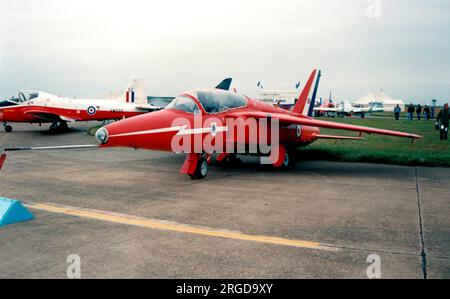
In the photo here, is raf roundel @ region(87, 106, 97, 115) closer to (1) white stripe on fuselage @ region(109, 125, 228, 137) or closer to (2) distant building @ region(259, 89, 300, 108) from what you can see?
(1) white stripe on fuselage @ region(109, 125, 228, 137)

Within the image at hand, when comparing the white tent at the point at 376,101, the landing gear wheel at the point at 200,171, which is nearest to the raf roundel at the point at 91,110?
the landing gear wheel at the point at 200,171

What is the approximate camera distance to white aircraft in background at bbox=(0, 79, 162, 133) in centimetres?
2284

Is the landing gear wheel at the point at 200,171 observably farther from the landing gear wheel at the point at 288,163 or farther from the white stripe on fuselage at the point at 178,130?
the landing gear wheel at the point at 288,163

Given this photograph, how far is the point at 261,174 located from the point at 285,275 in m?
6.85

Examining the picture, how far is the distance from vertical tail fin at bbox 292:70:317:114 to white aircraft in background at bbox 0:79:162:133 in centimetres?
1623

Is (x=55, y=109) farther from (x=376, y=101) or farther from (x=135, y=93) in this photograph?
(x=376, y=101)

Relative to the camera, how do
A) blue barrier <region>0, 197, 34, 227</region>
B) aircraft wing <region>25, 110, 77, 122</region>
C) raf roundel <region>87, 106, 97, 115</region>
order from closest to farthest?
1. blue barrier <region>0, 197, 34, 227</region>
2. aircraft wing <region>25, 110, 77, 122</region>
3. raf roundel <region>87, 106, 97, 115</region>

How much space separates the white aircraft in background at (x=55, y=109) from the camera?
2284cm

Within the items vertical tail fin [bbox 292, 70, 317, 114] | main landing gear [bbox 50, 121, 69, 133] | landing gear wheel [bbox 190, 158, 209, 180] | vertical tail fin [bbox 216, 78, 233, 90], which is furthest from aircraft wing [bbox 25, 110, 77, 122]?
landing gear wheel [bbox 190, 158, 209, 180]

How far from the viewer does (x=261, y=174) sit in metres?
10.5

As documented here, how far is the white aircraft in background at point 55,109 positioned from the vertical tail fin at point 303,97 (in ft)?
53.3

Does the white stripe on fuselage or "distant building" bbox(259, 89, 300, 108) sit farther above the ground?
"distant building" bbox(259, 89, 300, 108)

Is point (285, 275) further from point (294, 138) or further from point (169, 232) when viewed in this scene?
point (294, 138)
